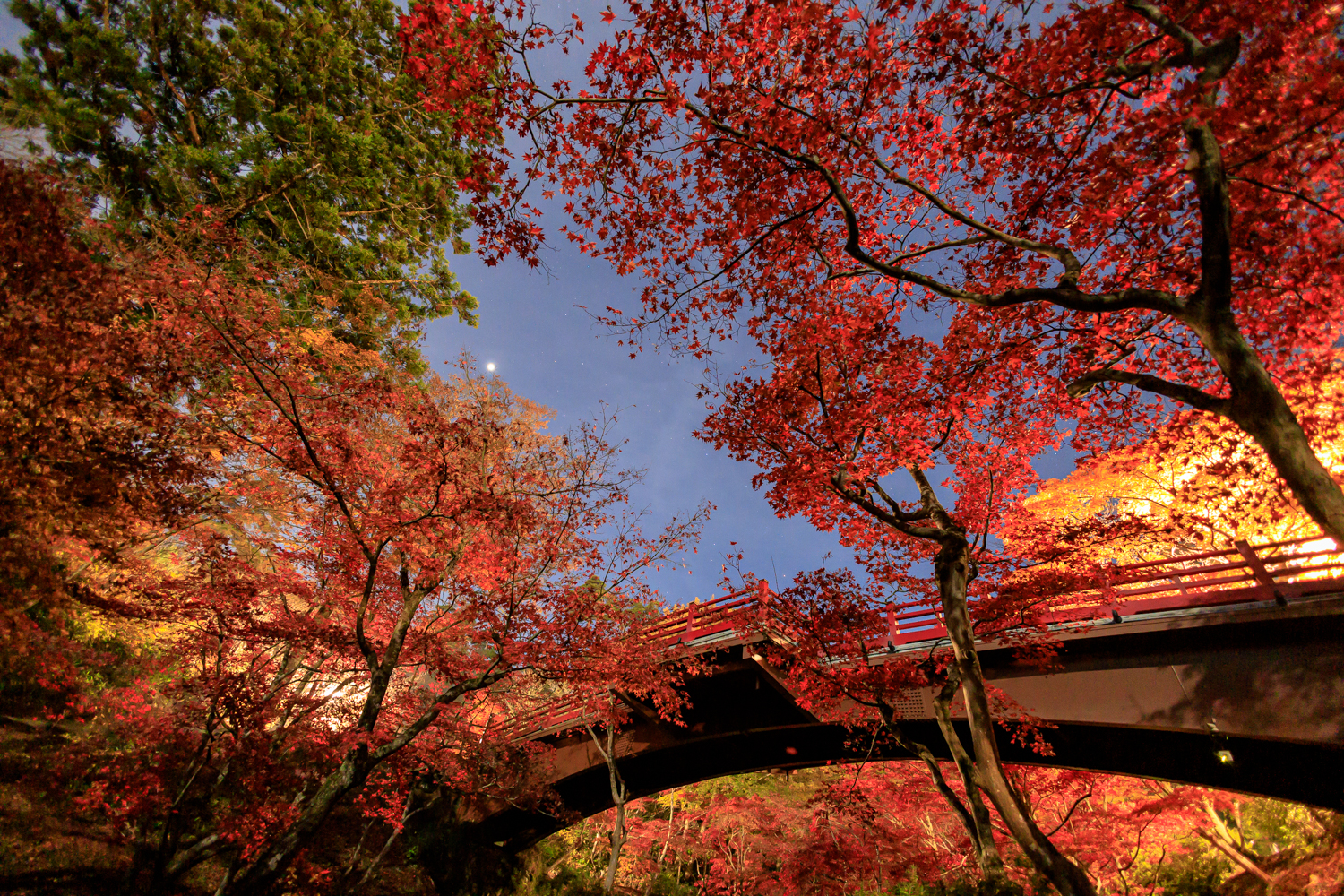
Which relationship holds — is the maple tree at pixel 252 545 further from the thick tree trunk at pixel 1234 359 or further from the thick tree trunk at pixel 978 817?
the thick tree trunk at pixel 1234 359

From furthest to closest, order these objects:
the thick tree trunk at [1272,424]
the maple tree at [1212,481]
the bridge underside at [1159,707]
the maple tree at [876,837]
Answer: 1. the maple tree at [876,837]
2. the maple tree at [1212,481]
3. the bridge underside at [1159,707]
4. the thick tree trunk at [1272,424]

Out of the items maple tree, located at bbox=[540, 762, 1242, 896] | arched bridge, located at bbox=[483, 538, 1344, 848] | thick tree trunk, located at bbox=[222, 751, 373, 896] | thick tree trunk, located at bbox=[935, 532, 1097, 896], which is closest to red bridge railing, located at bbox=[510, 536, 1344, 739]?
arched bridge, located at bbox=[483, 538, 1344, 848]

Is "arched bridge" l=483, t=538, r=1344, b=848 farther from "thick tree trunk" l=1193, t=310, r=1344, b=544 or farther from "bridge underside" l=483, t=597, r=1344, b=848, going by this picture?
"thick tree trunk" l=1193, t=310, r=1344, b=544

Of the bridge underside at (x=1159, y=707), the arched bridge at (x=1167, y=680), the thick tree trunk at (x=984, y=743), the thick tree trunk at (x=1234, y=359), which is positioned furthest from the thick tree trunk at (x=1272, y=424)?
the bridge underside at (x=1159, y=707)

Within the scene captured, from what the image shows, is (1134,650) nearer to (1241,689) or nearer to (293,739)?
(1241,689)

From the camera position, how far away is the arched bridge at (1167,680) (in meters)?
7.04

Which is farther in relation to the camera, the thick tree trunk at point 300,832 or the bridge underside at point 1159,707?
the bridge underside at point 1159,707

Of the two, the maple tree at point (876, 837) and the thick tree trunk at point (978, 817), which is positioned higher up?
the thick tree trunk at point (978, 817)

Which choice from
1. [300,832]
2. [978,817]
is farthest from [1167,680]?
[300,832]

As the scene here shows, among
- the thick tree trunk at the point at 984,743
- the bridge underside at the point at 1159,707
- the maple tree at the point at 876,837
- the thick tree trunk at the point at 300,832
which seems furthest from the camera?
the maple tree at the point at 876,837

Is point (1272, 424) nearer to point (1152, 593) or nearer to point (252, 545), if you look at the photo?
point (1152, 593)

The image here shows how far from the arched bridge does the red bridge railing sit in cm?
3

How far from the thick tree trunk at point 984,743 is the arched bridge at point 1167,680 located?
3.26 metres

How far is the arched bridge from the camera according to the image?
23.1ft
